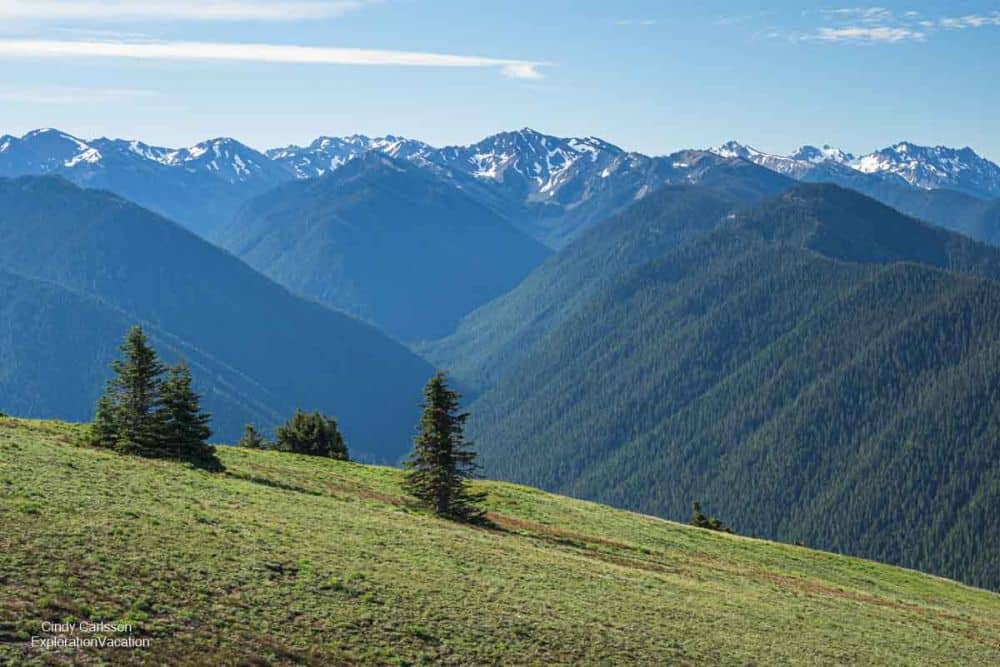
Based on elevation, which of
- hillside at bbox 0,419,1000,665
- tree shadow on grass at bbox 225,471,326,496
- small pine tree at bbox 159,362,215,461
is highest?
small pine tree at bbox 159,362,215,461

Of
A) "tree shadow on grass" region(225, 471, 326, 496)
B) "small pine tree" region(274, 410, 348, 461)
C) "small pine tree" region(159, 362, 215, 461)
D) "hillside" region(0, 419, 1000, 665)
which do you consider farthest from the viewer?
"small pine tree" region(274, 410, 348, 461)

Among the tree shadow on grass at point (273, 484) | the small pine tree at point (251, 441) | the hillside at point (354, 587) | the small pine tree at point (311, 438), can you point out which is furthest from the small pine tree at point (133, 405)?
the small pine tree at point (251, 441)

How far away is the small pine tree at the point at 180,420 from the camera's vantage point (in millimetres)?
56594

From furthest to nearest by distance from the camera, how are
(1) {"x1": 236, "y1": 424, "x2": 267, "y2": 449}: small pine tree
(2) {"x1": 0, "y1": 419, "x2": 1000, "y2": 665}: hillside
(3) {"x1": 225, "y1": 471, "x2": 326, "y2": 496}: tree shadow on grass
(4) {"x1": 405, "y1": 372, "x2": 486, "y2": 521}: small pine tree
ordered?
(1) {"x1": 236, "y1": 424, "x2": 267, "y2": 449}: small pine tree, (4) {"x1": 405, "y1": 372, "x2": 486, "y2": 521}: small pine tree, (3) {"x1": 225, "y1": 471, "x2": 326, "y2": 496}: tree shadow on grass, (2) {"x1": 0, "y1": 419, "x2": 1000, "y2": 665}: hillside

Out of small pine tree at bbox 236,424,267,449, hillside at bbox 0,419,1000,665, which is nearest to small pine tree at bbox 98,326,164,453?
hillside at bbox 0,419,1000,665

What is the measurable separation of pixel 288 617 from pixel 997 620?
179ft

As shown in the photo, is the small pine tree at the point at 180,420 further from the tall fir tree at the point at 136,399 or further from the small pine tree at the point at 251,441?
the small pine tree at the point at 251,441

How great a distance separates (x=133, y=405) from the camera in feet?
188

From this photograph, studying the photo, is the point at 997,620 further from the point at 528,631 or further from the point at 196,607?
the point at 196,607

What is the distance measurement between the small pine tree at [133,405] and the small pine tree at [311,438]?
33.4 metres

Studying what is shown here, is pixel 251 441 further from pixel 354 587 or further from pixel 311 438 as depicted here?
pixel 354 587

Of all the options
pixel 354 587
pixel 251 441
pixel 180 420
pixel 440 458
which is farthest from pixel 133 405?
pixel 251 441

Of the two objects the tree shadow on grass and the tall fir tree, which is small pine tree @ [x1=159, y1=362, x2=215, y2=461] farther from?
the tree shadow on grass

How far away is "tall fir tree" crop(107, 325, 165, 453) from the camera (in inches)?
2217
